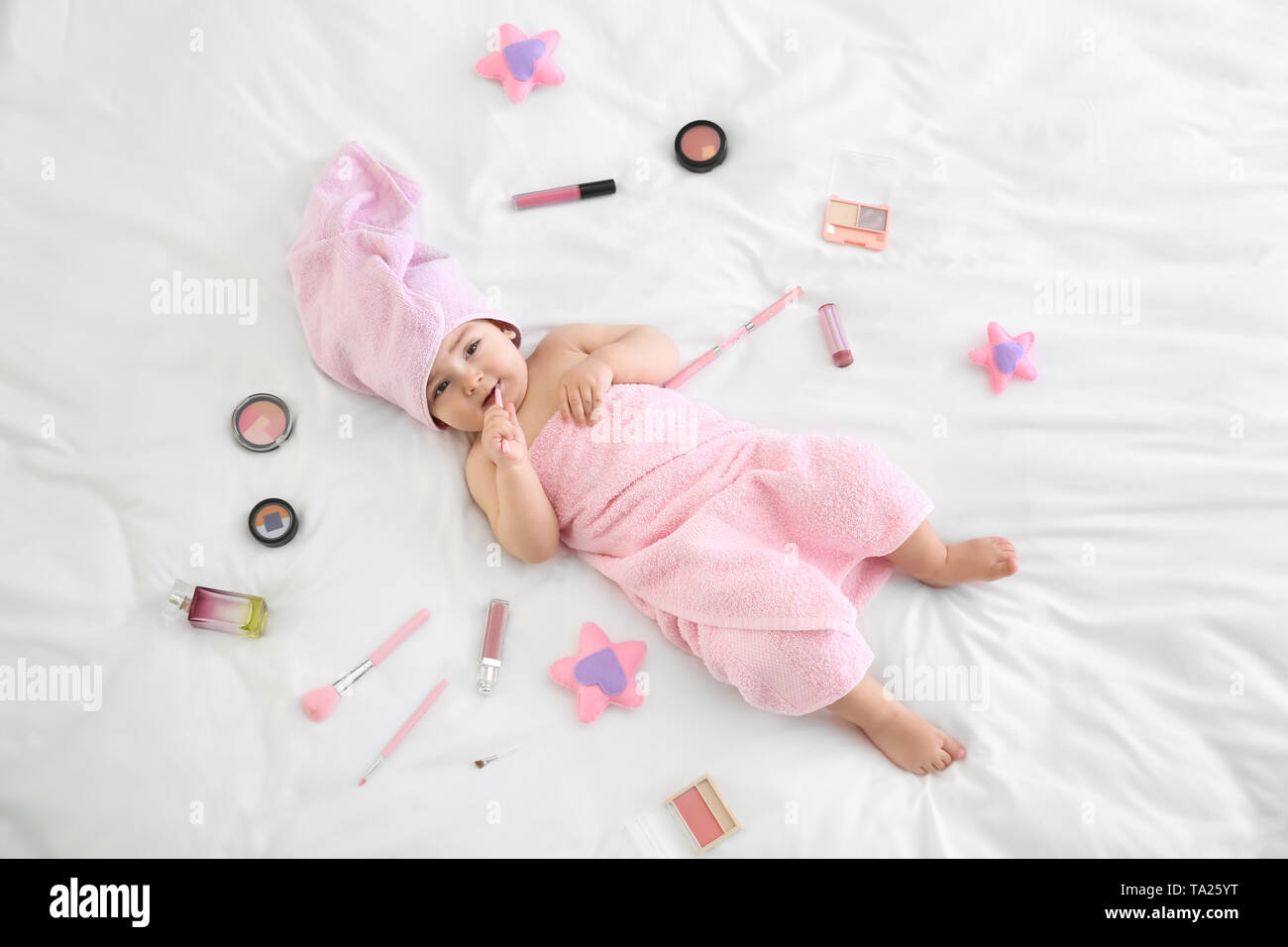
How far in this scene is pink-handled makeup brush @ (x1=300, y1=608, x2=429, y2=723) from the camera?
4.97ft

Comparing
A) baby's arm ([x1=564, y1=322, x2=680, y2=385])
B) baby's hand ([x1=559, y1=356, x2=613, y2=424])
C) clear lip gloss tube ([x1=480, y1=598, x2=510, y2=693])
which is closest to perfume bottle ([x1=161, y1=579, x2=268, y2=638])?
clear lip gloss tube ([x1=480, y1=598, x2=510, y2=693])

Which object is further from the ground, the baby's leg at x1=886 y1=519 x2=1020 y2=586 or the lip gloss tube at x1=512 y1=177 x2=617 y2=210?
the lip gloss tube at x1=512 y1=177 x2=617 y2=210

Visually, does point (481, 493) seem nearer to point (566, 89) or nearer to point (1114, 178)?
point (566, 89)

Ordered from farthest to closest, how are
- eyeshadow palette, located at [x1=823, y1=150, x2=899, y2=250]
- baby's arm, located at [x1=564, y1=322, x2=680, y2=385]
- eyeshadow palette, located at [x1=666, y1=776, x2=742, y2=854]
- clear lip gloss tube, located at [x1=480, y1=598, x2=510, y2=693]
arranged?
eyeshadow palette, located at [x1=823, y1=150, x2=899, y2=250]
baby's arm, located at [x1=564, y1=322, x2=680, y2=385]
clear lip gloss tube, located at [x1=480, y1=598, x2=510, y2=693]
eyeshadow palette, located at [x1=666, y1=776, x2=742, y2=854]

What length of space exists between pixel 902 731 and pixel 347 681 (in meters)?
0.91

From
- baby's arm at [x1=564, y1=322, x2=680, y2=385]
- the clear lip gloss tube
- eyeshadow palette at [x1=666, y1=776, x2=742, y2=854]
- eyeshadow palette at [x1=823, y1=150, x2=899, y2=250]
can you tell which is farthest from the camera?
eyeshadow palette at [x1=823, y1=150, x2=899, y2=250]

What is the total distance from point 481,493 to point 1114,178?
1.37m

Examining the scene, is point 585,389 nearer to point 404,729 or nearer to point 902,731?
point 404,729

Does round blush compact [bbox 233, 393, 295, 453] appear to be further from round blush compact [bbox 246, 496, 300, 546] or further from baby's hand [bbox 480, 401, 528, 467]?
baby's hand [bbox 480, 401, 528, 467]

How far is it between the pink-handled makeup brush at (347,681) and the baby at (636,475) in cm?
21

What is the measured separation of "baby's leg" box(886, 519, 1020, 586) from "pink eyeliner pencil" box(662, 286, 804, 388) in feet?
1.64

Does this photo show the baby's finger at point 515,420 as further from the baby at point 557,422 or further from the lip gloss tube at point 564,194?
the lip gloss tube at point 564,194
